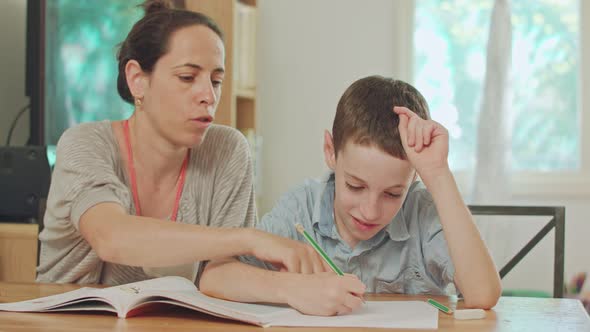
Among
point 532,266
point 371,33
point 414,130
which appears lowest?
point 532,266

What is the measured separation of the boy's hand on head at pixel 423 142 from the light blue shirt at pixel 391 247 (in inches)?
5.6

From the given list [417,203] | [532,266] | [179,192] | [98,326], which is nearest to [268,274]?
[98,326]

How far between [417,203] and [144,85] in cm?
64

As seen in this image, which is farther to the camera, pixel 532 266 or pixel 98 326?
pixel 532 266

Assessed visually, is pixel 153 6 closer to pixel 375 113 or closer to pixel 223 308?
pixel 375 113

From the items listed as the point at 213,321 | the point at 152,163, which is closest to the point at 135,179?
the point at 152,163

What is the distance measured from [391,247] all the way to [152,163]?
0.60 metres

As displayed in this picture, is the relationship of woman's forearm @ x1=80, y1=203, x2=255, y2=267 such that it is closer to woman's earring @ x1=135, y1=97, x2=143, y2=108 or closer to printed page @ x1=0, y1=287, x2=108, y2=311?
printed page @ x1=0, y1=287, x2=108, y2=311

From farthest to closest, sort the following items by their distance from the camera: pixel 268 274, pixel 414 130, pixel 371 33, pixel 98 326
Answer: pixel 371 33 → pixel 414 130 → pixel 268 274 → pixel 98 326

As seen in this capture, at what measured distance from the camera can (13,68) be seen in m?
2.84

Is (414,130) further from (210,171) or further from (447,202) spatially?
(210,171)

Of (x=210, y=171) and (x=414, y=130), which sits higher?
(x=414, y=130)

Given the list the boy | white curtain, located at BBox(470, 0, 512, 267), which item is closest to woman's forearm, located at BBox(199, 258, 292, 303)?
the boy

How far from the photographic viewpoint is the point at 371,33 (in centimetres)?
363
